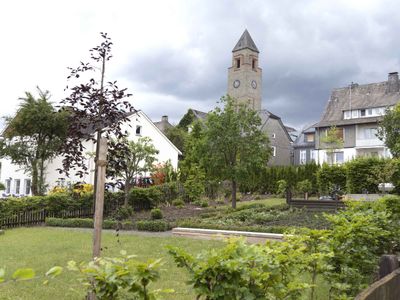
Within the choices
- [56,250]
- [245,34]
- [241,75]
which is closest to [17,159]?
[56,250]

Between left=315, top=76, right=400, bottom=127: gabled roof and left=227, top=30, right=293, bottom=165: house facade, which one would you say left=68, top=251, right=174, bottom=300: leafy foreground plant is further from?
left=227, top=30, right=293, bottom=165: house facade

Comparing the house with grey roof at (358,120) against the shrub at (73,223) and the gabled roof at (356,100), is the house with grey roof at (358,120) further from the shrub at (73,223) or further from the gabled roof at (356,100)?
the shrub at (73,223)

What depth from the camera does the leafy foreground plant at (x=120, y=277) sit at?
1933mm

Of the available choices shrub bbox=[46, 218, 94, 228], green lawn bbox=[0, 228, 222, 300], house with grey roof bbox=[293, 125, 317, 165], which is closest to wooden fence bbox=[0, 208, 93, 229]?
shrub bbox=[46, 218, 94, 228]

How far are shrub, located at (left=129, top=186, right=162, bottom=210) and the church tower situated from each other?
50129 mm

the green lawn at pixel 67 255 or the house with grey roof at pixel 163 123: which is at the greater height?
the house with grey roof at pixel 163 123

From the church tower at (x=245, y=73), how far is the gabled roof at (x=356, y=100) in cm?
2292

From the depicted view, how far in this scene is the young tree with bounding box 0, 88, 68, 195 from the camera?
2627 centimetres

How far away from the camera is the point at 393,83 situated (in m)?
45.3

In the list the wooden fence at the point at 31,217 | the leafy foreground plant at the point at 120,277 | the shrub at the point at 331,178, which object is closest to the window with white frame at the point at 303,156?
the shrub at the point at 331,178

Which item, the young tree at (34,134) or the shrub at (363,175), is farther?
the young tree at (34,134)

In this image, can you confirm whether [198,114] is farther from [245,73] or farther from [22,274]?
[22,274]

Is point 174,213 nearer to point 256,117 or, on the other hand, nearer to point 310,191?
point 256,117

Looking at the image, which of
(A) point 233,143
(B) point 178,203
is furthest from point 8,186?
(A) point 233,143
